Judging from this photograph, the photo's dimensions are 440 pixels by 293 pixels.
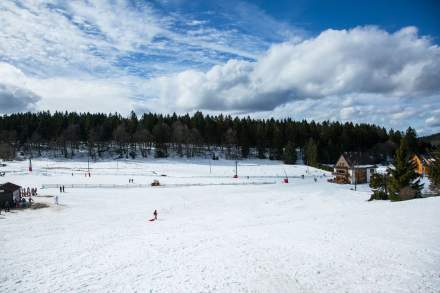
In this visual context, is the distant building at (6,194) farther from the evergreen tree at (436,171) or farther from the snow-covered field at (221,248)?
the evergreen tree at (436,171)

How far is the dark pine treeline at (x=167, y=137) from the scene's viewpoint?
10881cm

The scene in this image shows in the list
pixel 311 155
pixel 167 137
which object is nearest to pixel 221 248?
pixel 311 155

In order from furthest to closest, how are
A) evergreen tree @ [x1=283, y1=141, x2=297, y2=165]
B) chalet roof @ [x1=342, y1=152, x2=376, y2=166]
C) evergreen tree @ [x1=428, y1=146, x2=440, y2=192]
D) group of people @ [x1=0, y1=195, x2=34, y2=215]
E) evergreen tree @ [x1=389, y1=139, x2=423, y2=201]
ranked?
evergreen tree @ [x1=283, y1=141, x2=297, y2=165], chalet roof @ [x1=342, y1=152, x2=376, y2=166], evergreen tree @ [x1=428, y1=146, x2=440, y2=192], group of people @ [x1=0, y1=195, x2=34, y2=215], evergreen tree @ [x1=389, y1=139, x2=423, y2=201]

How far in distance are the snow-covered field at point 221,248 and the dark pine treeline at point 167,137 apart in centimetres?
6830

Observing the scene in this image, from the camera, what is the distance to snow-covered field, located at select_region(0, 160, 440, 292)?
14.4 meters

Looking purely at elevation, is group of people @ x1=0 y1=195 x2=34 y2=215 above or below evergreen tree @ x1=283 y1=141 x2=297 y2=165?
below

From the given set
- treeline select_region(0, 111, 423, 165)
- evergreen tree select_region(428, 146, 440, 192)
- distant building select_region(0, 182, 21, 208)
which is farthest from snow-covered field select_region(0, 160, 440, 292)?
treeline select_region(0, 111, 423, 165)

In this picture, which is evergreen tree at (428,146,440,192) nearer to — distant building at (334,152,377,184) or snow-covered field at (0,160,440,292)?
snow-covered field at (0,160,440,292)

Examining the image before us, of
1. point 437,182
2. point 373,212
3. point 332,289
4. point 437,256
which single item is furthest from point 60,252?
point 437,182

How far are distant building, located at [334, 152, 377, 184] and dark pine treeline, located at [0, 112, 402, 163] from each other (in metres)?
25.1

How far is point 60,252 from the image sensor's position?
797 inches

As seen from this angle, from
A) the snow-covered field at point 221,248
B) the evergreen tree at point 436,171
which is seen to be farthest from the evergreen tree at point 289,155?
the evergreen tree at point 436,171

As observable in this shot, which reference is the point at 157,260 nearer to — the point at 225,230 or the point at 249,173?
the point at 225,230

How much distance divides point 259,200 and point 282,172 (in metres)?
41.7
